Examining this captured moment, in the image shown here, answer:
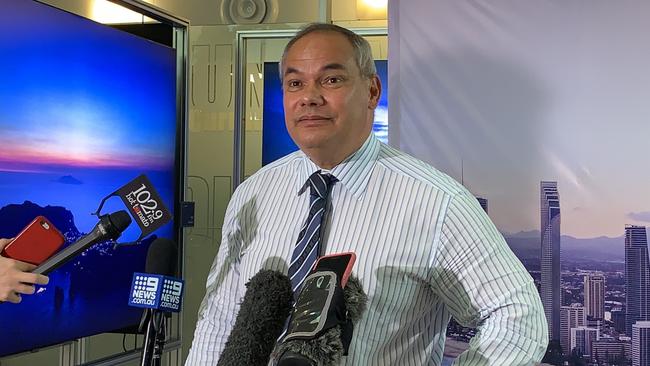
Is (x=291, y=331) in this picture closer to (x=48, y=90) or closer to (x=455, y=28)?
(x=48, y=90)

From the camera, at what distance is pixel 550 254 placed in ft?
9.36

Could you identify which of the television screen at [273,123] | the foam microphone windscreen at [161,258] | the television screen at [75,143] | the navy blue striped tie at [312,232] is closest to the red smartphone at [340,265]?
the navy blue striped tie at [312,232]

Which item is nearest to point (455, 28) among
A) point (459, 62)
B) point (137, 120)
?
point (459, 62)

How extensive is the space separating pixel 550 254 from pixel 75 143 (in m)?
1.96

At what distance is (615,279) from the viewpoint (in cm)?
275

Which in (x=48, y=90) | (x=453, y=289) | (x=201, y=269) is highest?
(x=48, y=90)

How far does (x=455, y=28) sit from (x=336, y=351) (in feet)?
7.92

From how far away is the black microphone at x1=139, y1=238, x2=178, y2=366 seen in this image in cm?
153

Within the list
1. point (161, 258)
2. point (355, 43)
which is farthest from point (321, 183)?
point (161, 258)

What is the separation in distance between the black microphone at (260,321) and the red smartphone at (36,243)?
0.51 meters

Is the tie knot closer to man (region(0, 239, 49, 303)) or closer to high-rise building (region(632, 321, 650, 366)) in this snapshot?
man (region(0, 239, 49, 303))

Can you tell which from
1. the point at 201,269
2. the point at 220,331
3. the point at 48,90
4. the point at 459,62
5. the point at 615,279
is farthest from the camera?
the point at 201,269

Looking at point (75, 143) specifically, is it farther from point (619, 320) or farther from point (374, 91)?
point (619, 320)

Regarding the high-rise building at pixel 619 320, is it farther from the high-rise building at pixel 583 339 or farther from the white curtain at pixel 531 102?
the white curtain at pixel 531 102
